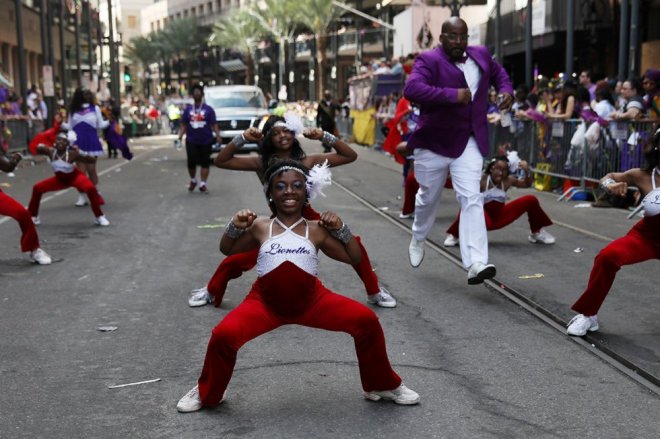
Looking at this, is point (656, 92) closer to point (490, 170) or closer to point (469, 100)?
point (490, 170)

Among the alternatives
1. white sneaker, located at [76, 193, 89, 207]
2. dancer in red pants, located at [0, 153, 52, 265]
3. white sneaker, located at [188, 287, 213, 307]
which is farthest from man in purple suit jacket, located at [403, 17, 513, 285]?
white sneaker, located at [76, 193, 89, 207]

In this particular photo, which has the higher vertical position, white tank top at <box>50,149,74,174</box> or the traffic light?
the traffic light

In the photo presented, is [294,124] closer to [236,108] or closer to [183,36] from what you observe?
[236,108]

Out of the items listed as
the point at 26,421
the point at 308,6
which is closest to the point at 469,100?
the point at 26,421

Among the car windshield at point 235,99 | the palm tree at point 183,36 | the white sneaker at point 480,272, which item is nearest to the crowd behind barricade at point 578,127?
the white sneaker at point 480,272

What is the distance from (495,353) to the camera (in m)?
5.68

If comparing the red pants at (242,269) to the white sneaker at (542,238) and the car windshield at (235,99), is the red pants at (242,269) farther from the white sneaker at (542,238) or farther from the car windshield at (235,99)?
the car windshield at (235,99)

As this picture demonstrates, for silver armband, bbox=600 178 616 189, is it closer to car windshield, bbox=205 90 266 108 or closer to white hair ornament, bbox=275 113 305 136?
white hair ornament, bbox=275 113 305 136

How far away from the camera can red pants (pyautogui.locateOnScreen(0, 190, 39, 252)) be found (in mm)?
8742

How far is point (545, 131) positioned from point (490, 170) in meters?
7.04

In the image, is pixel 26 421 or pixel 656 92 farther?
pixel 656 92

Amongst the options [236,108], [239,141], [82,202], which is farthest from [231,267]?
[236,108]

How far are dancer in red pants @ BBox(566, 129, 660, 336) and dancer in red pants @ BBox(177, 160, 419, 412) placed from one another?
69.3 inches

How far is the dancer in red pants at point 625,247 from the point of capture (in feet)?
19.4
